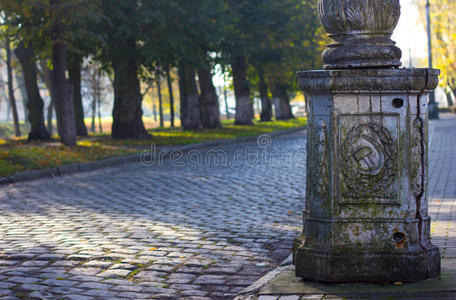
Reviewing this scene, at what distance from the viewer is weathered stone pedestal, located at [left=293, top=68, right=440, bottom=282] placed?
15.9 ft

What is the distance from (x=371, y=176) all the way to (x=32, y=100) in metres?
23.7

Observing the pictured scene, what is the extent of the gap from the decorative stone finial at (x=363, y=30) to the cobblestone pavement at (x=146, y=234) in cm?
192

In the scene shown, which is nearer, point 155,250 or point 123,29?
point 155,250

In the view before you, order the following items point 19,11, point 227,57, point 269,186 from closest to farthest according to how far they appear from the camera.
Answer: point 269,186 < point 19,11 < point 227,57

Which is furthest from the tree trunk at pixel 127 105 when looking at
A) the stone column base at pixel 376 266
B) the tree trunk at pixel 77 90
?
the stone column base at pixel 376 266

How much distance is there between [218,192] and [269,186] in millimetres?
1175

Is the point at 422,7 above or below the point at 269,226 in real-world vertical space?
above

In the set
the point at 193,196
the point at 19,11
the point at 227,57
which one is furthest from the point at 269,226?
the point at 227,57

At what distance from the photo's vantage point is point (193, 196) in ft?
35.7

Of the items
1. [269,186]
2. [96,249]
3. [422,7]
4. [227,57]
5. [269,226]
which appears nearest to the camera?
[96,249]

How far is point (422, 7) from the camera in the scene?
60844 millimetres

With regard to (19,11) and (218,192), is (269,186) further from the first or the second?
(19,11)

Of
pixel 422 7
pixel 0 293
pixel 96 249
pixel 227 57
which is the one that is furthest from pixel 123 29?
pixel 422 7

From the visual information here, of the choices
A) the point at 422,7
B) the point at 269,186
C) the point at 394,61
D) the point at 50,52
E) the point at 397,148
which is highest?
the point at 422,7
